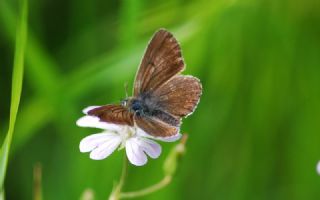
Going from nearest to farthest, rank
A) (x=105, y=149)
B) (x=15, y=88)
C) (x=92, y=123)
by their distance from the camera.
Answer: (x=15, y=88)
(x=105, y=149)
(x=92, y=123)

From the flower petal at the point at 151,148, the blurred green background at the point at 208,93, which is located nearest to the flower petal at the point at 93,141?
the flower petal at the point at 151,148

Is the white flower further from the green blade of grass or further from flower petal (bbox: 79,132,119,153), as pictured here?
the green blade of grass

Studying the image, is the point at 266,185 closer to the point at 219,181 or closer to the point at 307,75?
the point at 219,181

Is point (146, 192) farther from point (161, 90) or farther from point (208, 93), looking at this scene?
point (208, 93)

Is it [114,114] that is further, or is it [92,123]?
[92,123]

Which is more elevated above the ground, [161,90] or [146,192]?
[161,90]

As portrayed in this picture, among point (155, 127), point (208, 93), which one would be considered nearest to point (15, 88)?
point (155, 127)
